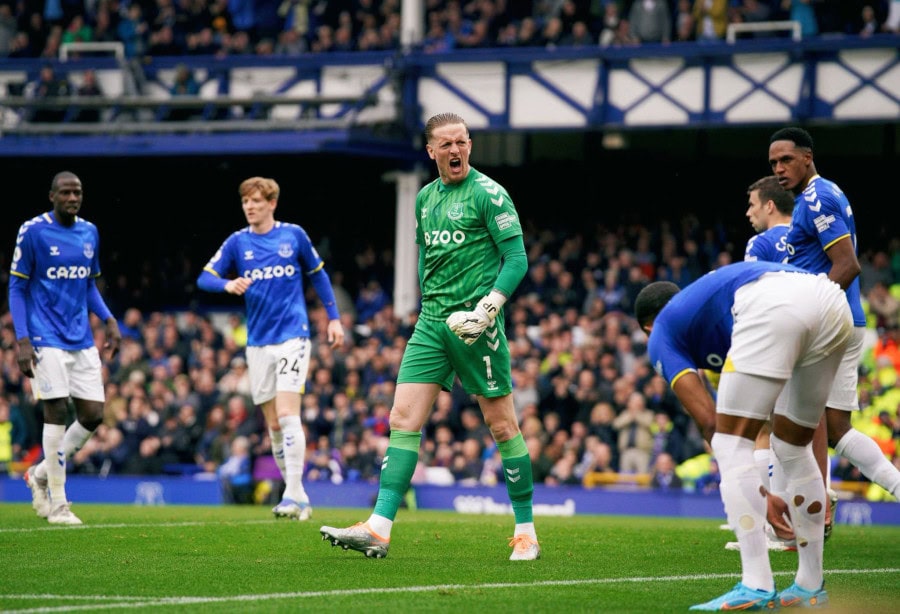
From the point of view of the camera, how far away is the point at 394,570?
8742 millimetres

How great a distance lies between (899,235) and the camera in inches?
1005

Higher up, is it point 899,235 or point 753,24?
point 753,24

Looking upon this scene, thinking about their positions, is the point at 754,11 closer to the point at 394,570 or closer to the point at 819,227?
the point at 819,227

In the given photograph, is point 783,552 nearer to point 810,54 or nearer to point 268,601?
point 268,601

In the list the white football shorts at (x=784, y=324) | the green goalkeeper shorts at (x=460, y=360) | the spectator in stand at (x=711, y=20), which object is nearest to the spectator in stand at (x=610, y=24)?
the spectator in stand at (x=711, y=20)

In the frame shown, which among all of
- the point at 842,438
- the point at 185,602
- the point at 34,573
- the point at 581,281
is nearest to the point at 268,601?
the point at 185,602

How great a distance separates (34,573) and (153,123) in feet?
62.3

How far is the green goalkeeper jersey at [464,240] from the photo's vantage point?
9383mm

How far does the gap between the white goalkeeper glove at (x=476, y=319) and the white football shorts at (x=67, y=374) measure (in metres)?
4.66

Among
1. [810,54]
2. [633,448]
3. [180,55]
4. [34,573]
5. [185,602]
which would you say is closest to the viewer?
[185,602]

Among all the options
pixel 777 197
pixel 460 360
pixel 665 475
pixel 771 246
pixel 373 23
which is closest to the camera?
pixel 460 360

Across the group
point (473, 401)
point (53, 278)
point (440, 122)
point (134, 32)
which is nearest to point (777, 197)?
point (440, 122)

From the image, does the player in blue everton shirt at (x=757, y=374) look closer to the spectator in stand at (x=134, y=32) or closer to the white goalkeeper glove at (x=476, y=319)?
the white goalkeeper glove at (x=476, y=319)

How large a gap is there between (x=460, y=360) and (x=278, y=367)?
419cm
